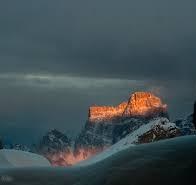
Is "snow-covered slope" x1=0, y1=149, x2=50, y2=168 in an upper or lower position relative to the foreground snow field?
upper

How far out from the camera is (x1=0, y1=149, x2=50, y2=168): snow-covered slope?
37000 millimetres

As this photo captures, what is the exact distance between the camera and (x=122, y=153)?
23.9 metres

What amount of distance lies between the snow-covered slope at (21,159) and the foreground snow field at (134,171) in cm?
1164

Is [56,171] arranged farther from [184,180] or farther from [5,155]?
[5,155]

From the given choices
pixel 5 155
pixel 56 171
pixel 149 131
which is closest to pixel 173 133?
pixel 149 131

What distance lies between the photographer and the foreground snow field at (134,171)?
1967 centimetres

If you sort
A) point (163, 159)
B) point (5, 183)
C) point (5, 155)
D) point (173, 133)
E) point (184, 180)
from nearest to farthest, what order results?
point (184, 180)
point (163, 159)
point (5, 183)
point (5, 155)
point (173, 133)

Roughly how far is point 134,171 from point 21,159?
63.4 feet

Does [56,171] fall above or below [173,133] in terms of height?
below

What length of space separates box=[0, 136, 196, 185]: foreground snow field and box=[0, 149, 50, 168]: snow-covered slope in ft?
38.2

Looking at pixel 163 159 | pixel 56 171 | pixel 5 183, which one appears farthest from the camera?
pixel 56 171

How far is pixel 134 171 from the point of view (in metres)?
20.5

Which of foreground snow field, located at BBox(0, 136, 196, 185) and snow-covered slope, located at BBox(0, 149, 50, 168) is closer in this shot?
foreground snow field, located at BBox(0, 136, 196, 185)

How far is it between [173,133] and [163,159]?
367 ft
